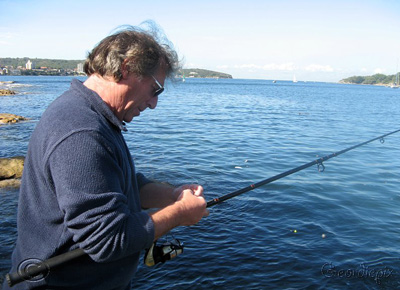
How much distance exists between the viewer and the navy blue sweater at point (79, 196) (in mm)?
1766

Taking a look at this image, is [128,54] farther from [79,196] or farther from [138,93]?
[79,196]

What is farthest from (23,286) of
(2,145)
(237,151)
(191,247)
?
(2,145)

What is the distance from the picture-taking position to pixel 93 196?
1765 millimetres

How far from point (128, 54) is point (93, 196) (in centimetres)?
85

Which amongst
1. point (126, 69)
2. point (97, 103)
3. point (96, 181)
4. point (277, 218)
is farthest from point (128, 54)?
point (277, 218)

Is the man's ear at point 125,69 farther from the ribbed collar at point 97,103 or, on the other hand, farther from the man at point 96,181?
the ribbed collar at point 97,103

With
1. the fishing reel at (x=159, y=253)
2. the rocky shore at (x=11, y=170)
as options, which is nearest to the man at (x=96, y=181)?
the fishing reel at (x=159, y=253)

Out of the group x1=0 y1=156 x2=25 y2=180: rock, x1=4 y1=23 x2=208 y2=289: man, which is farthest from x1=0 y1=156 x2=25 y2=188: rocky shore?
x1=4 y1=23 x2=208 y2=289: man

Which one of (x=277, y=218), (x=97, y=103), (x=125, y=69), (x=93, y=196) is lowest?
(x=277, y=218)

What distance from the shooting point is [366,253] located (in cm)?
720

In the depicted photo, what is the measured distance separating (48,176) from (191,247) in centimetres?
575

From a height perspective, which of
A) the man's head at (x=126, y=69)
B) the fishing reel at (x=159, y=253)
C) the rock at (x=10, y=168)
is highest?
the man's head at (x=126, y=69)

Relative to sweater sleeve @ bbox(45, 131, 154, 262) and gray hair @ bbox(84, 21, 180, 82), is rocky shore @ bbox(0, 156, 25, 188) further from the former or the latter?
Result: sweater sleeve @ bbox(45, 131, 154, 262)

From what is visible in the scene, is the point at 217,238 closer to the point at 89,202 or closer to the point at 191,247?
the point at 191,247
